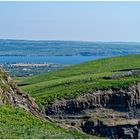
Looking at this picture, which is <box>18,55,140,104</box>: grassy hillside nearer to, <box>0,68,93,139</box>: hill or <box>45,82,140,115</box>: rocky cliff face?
<box>45,82,140,115</box>: rocky cliff face

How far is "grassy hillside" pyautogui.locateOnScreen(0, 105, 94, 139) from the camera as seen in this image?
34.5 metres

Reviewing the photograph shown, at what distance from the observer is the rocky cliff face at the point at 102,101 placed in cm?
6788

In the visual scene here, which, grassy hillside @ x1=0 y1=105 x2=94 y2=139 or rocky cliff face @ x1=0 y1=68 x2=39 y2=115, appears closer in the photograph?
grassy hillside @ x1=0 y1=105 x2=94 y2=139

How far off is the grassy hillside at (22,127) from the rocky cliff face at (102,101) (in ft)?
67.3

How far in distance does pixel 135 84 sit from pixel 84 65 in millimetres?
37842

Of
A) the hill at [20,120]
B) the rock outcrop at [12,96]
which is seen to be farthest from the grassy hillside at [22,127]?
the rock outcrop at [12,96]

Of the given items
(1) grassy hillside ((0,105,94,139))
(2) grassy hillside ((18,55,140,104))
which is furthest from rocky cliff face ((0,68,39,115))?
(2) grassy hillside ((18,55,140,104))

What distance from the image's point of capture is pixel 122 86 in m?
73.0

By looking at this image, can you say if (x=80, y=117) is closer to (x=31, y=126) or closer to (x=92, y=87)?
(x=92, y=87)

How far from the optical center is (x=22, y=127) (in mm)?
39438

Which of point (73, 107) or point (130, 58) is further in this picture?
point (130, 58)

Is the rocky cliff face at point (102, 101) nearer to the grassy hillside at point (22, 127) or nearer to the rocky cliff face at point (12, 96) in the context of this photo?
the rocky cliff face at point (12, 96)

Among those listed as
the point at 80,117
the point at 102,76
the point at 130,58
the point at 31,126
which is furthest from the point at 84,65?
the point at 31,126

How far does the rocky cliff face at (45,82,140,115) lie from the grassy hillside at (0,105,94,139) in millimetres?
20527
